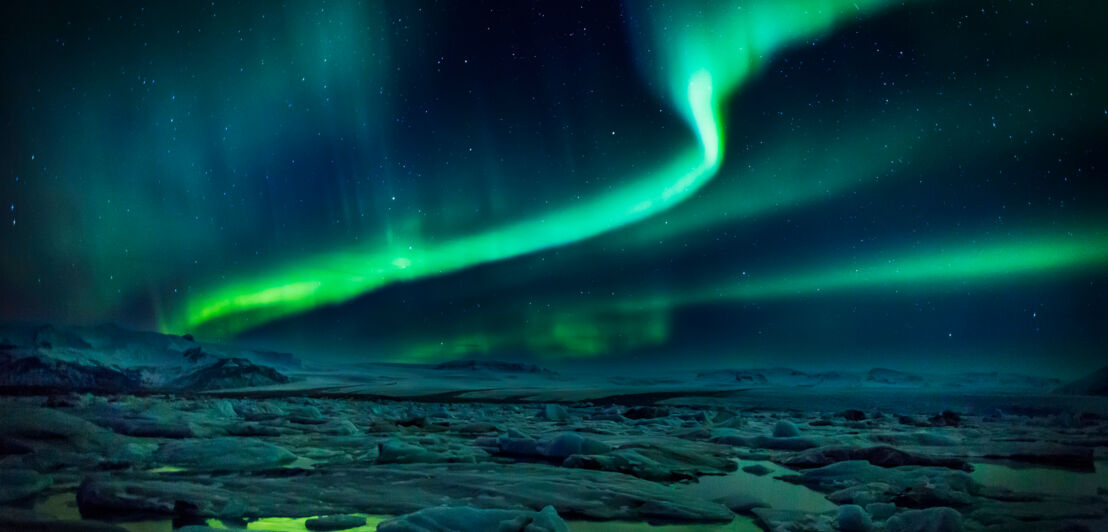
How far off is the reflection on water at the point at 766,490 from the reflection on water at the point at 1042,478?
2046 millimetres

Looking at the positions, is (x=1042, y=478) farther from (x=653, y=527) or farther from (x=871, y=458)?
(x=653, y=527)

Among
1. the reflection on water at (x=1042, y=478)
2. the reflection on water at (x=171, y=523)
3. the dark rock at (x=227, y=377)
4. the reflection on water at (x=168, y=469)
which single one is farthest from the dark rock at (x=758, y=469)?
the dark rock at (x=227, y=377)

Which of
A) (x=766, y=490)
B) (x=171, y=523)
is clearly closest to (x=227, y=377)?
(x=171, y=523)

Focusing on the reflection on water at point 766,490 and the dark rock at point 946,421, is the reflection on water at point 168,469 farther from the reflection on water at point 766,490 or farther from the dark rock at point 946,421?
the dark rock at point 946,421

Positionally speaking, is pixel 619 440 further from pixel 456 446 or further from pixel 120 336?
pixel 120 336

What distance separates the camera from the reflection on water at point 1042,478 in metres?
5.96

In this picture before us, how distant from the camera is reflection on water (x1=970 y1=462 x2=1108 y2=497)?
5961 mm

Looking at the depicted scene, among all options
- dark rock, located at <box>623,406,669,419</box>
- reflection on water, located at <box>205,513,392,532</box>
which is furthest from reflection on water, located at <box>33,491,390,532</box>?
dark rock, located at <box>623,406,669,419</box>

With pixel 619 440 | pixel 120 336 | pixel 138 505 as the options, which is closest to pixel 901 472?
pixel 619 440

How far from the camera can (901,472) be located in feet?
21.0

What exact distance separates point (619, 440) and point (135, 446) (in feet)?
21.3

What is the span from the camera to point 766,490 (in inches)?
232

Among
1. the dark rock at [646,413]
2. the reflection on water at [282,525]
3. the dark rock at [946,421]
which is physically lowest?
the dark rock at [946,421]

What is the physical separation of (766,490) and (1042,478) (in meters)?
3.38
